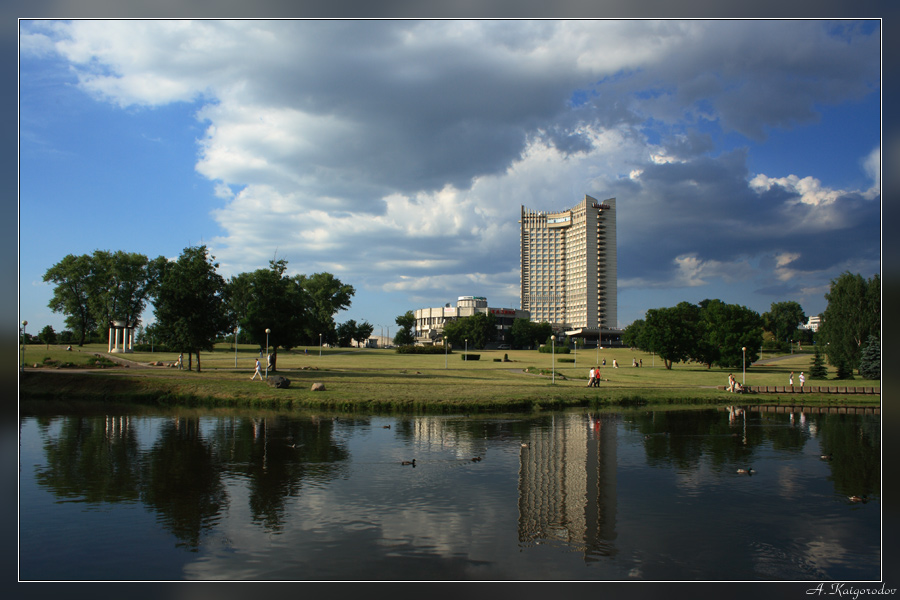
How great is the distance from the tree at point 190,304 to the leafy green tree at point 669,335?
60.7 metres

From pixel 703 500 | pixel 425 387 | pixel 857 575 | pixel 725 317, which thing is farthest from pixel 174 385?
pixel 725 317

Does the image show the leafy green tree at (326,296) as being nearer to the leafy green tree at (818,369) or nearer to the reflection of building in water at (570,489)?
the leafy green tree at (818,369)

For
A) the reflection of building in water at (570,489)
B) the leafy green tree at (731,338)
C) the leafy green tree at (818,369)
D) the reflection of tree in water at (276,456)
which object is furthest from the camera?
the leafy green tree at (731,338)

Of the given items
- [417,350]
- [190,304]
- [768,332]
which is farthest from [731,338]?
[768,332]

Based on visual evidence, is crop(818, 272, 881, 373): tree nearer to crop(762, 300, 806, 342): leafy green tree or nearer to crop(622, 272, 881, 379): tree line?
crop(622, 272, 881, 379): tree line

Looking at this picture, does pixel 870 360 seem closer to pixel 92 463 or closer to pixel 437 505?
pixel 437 505

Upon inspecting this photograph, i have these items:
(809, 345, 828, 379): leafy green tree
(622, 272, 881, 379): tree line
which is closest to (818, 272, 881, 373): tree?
(622, 272, 881, 379): tree line

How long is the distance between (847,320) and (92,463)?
60.1 meters

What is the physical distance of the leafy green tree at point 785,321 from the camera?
149 m

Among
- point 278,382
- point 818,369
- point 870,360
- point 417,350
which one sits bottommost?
point 417,350

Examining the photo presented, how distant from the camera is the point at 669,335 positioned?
8125 centimetres

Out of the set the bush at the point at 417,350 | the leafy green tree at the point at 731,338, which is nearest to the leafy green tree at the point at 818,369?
the leafy green tree at the point at 731,338

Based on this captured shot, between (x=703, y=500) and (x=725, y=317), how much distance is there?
74509 millimetres

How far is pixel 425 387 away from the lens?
42.4 meters
